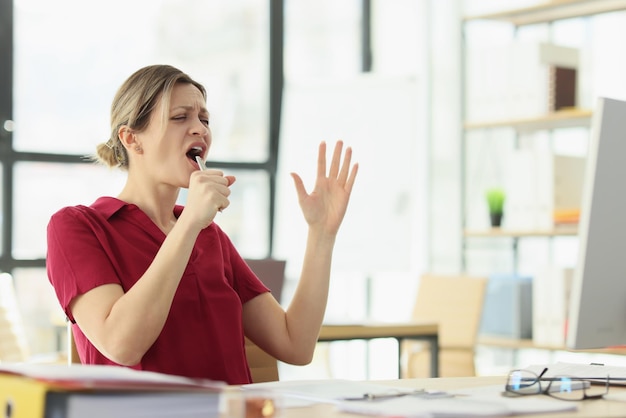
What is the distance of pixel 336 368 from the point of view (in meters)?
5.68

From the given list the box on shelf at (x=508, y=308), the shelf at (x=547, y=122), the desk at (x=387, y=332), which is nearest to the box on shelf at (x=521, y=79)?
the shelf at (x=547, y=122)

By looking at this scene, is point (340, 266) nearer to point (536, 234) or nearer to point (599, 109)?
point (536, 234)

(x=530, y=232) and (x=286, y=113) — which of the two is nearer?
(x=530, y=232)

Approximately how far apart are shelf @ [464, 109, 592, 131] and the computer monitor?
269cm

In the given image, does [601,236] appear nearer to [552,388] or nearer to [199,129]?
[552,388]

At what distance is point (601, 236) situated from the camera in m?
1.69

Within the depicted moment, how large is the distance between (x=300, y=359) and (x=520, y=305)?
2.68 meters

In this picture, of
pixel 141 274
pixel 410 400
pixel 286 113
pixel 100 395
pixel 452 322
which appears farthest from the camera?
pixel 286 113

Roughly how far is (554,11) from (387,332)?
6.49 ft

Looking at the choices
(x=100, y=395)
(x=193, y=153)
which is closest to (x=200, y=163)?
(x=193, y=153)

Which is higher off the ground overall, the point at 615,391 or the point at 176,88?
the point at 176,88

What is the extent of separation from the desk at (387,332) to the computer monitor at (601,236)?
5.85 feet

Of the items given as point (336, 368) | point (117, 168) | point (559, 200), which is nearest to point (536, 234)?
point (559, 200)

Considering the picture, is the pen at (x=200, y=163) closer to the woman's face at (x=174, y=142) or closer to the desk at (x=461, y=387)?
the woman's face at (x=174, y=142)
